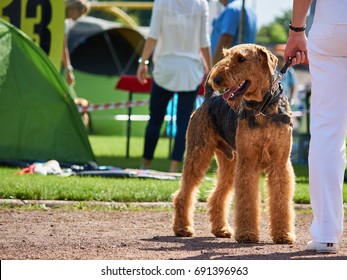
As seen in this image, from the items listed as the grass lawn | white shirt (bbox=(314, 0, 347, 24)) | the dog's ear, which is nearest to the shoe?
the dog's ear

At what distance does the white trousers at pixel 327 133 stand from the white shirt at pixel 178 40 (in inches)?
172

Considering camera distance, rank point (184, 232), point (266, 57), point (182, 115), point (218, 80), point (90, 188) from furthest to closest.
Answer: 1. point (182, 115)
2. point (90, 188)
3. point (184, 232)
4. point (266, 57)
5. point (218, 80)

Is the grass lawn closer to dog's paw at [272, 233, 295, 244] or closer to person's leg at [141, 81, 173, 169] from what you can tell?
person's leg at [141, 81, 173, 169]

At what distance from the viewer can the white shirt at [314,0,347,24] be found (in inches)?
205

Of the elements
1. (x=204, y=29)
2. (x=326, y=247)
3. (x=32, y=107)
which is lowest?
(x=326, y=247)

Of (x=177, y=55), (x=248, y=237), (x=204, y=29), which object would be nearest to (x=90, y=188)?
(x=177, y=55)

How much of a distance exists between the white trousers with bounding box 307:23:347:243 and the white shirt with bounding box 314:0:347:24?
0.20 ft

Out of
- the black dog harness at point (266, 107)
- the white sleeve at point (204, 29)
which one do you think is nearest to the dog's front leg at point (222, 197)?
the black dog harness at point (266, 107)

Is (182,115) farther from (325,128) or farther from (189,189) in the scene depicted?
(325,128)

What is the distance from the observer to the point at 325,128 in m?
5.39

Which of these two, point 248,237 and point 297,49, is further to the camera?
point 248,237

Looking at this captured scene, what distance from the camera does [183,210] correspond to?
6500mm

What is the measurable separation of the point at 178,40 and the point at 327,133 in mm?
4596

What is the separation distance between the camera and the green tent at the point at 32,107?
10438 mm
